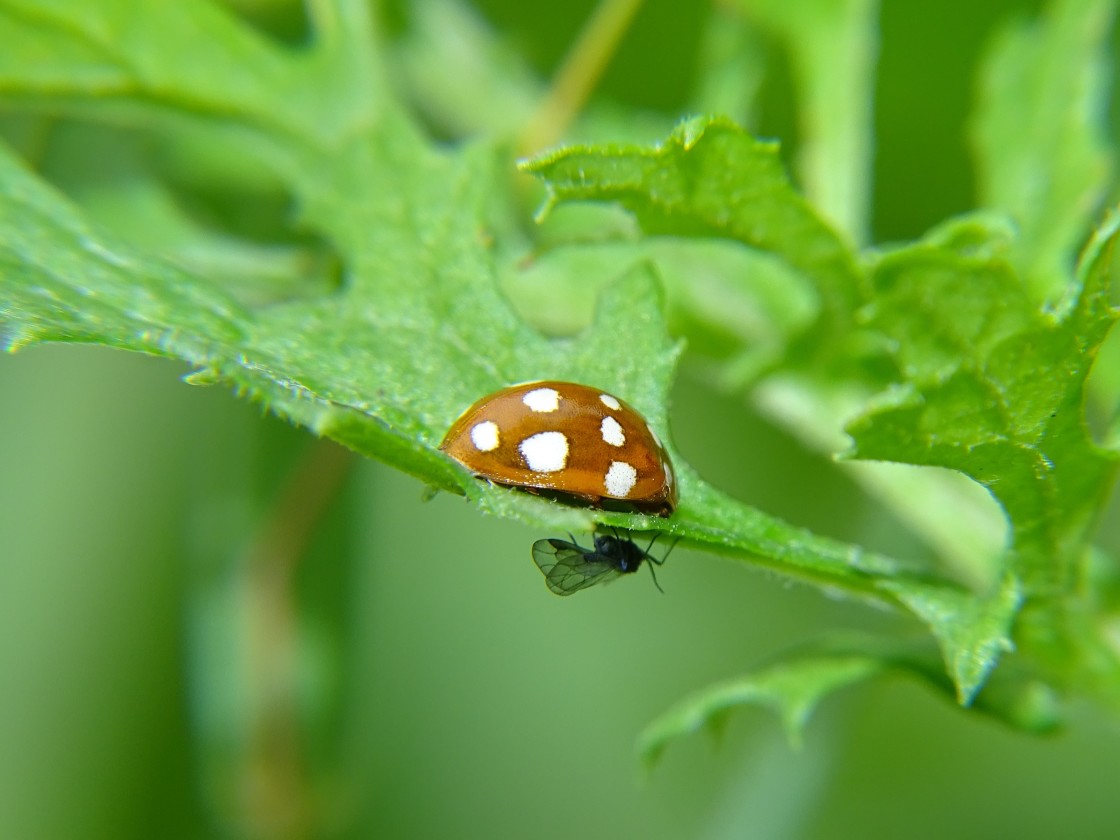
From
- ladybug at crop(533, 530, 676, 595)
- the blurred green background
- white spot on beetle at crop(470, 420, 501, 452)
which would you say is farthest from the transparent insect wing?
the blurred green background

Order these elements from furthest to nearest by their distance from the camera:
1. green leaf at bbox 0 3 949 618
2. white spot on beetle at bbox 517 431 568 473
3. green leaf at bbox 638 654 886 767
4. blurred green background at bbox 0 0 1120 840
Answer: blurred green background at bbox 0 0 1120 840
white spot on beetle at bbox 517 431 568 473
green leaf at bbox 638 654 886 767
green leaf at bbox 0 3 949 618

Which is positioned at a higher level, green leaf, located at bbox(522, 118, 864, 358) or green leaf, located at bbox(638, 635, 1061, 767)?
green leaf, located at bbox(522, 118, 864, 358)

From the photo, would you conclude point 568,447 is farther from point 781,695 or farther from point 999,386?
point 999,386

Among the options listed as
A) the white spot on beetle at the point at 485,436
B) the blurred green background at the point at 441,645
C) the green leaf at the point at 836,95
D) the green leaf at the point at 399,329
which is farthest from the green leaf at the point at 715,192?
the blurred green background at the point at 441,645

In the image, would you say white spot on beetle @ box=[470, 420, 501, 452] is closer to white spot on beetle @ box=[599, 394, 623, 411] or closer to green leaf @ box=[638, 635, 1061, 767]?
white spot on beetle @ box=[599, 394, 623, 411]

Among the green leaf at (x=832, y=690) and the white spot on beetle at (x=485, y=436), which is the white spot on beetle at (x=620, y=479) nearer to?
the white spot on beetle at (x=485, y=436)

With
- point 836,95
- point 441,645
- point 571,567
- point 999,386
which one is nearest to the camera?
point 999,386

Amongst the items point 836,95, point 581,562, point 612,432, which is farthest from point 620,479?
point 836,95

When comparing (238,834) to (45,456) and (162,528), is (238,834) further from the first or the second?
(45,456)
